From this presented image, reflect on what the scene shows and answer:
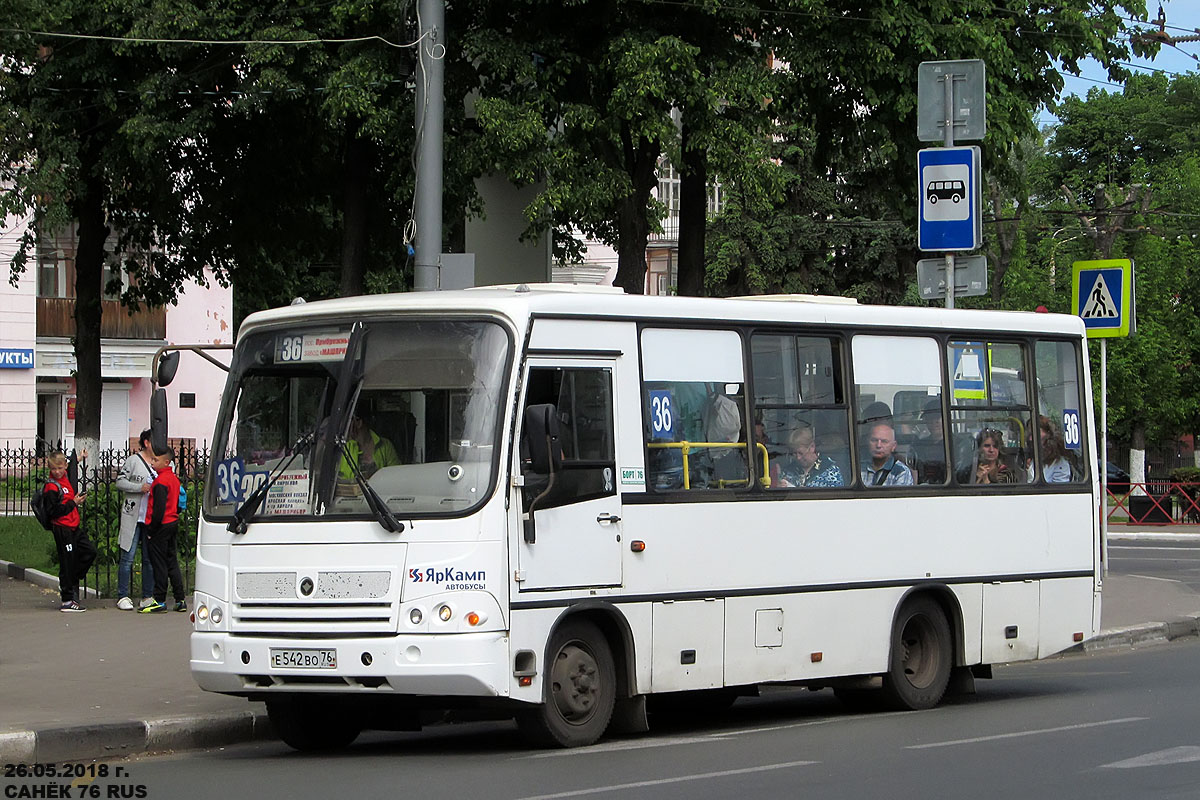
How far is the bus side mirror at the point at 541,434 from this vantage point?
34.7 feet

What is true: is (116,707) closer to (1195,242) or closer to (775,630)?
(775,630)

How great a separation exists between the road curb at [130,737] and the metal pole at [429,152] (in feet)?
15.9

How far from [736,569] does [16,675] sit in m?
6.02

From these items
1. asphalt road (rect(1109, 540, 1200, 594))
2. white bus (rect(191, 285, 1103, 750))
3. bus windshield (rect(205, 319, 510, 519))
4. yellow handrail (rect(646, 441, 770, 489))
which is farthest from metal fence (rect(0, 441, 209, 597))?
asphalt road (rect(1109, 540, 1200, 594))

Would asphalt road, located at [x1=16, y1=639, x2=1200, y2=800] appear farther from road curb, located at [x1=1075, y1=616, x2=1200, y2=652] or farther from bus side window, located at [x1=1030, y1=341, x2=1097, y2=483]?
road curb, located at [x1=1075, y1=616, x2=1200, y2=652]

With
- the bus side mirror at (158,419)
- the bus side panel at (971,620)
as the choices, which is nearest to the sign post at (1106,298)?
the bus side panel at (971,620)

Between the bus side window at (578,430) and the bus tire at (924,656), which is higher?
the bus side window at (578,430)

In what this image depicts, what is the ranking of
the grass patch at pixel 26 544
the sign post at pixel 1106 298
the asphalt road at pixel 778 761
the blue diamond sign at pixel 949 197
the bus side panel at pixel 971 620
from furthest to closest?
1. the grass patch at pixel 26 544
2. the sign post at pixel 1106 298
3. the blue diamond sign at pixel 949 197
4. the bus side panel at pixel 971 620
5. the asphalt road at pixel 778 761

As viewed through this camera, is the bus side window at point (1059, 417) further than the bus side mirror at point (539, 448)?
Yes

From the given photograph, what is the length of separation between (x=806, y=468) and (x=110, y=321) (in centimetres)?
4612

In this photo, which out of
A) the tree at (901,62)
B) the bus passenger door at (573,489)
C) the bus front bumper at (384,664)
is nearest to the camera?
the bus front bumper at (384,664)

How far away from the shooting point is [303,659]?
1059cm

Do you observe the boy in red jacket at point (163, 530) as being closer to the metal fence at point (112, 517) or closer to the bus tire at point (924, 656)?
the metal fence at point (112, 517)

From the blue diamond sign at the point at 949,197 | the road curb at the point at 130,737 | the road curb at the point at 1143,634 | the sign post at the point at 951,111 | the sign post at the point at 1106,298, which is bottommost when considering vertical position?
the road curb at the point at 1143,634
